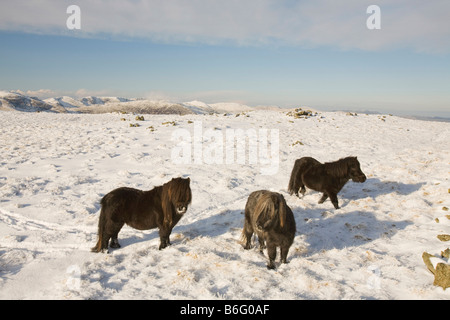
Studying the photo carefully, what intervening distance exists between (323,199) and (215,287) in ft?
18.5

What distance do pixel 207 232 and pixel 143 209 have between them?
6.75 feet

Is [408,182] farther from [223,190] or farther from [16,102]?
[16,102]

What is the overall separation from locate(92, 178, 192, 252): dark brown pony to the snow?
54 centimetres

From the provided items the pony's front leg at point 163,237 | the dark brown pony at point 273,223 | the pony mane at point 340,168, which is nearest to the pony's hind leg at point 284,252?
the dark brown pony at point 273,223

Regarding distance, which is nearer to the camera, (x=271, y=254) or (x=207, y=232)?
(x=271, y=254)

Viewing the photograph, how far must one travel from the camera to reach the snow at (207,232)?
4.70 m

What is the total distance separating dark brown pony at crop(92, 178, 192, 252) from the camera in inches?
223

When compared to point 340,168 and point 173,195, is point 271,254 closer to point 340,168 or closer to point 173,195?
point 173,195

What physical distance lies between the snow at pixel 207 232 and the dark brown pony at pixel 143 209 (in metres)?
0.54

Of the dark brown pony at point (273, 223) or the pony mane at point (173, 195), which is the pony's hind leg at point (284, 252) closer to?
the dark brown pony at point (273, 223)

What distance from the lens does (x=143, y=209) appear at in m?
5.83

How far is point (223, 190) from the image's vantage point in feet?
32.8

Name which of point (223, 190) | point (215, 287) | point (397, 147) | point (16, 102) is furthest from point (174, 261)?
point (16, 102)

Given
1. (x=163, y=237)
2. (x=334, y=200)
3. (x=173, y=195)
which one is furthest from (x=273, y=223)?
(x=334, y=200)
